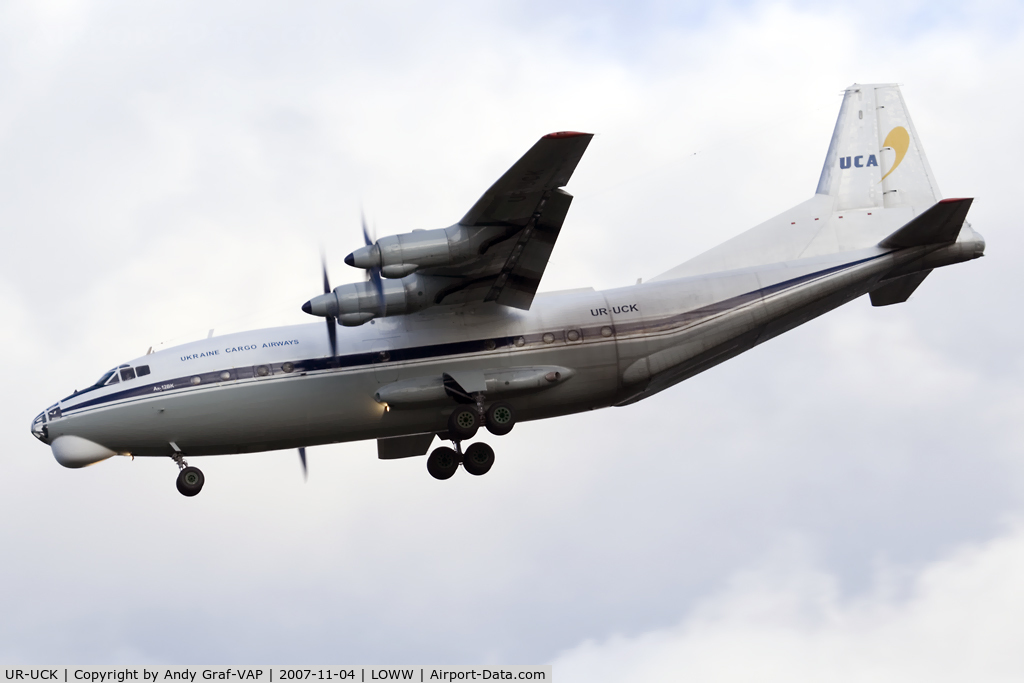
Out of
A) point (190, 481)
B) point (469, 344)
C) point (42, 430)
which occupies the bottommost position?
point (190, 481)

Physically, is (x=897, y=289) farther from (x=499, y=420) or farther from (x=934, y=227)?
(x=499, y=420)

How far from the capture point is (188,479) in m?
23.5

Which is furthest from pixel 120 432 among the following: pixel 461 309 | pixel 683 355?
pixel 683 355

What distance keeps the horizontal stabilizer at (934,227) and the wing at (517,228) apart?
734 cm

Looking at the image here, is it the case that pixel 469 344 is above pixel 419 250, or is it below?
below

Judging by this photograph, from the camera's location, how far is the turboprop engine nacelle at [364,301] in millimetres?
21984

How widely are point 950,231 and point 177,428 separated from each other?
15550 mm

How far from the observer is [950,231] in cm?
2516

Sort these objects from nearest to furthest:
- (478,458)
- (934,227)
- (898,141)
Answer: (478,458) → (934,227) → (898,141)

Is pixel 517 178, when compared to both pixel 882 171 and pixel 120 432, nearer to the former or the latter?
pixel 120 432

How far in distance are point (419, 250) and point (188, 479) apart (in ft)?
21.0

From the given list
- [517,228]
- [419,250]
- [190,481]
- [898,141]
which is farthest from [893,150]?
[190,481]

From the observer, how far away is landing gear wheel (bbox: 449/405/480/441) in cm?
2356

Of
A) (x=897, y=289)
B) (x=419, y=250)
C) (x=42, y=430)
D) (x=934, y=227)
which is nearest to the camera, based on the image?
(x=419, y=250)
